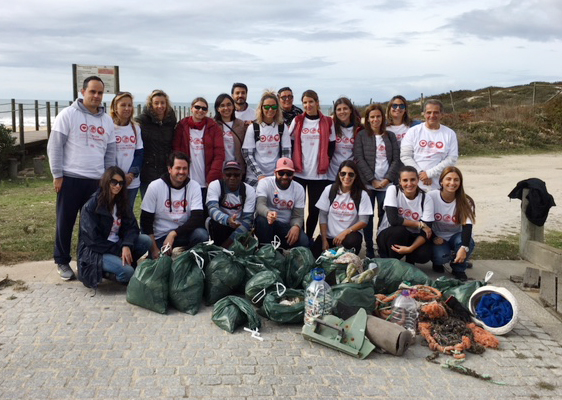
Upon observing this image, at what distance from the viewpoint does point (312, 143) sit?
650 cm

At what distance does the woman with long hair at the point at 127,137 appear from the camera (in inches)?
234

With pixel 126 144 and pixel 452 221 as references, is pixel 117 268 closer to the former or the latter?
pixel 126 144

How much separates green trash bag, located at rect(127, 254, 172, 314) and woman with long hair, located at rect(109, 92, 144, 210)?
3.76ft

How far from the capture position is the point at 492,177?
14.5 metres

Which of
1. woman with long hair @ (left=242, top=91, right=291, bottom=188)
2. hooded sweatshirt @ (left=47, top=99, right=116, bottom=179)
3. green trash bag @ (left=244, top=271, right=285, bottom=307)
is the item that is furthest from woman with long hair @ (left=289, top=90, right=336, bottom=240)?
hooded sweatshirt @ (left=47, top=99, right=116, bottom=179)

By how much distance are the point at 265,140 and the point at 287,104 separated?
72cm

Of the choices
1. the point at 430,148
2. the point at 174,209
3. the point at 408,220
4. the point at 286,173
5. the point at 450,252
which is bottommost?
the point at 450,252

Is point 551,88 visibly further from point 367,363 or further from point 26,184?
point 367,363

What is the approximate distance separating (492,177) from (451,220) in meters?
9.30

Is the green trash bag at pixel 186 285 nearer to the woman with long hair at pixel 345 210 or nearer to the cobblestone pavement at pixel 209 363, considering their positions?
the cobblestone pavement at pixel 209 363

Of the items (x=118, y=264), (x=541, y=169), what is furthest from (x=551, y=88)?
(x=118, y=264)

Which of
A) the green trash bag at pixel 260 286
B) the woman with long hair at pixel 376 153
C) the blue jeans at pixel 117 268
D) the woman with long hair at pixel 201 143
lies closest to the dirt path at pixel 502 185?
the woman with long hair at pixel 376 153

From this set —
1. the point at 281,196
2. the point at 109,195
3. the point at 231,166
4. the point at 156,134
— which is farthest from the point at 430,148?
the point at 109,195

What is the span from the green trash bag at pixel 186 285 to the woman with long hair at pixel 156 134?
161 centimetres
